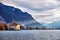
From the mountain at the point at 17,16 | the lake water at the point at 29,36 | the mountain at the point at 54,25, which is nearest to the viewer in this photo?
the mountain at the point at 54,25

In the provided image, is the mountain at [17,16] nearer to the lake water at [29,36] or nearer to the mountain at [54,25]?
the mountain at [54,25]

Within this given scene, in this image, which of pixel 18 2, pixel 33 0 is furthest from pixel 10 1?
pixel 33 0

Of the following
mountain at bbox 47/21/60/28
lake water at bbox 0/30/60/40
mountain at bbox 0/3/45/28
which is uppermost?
mountain at bbox 0/3/45/28

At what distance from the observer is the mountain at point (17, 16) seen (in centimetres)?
1485

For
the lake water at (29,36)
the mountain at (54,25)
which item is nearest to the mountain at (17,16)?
the mountain at (54,25)

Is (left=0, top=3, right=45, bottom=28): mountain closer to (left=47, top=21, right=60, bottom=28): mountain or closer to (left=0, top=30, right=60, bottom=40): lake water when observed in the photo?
(left=47, top=21, right=60, bottom=28): mountain

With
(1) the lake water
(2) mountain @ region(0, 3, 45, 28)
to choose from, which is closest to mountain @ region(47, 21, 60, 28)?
(2) mountain @ region(0, 3, 45, 28)

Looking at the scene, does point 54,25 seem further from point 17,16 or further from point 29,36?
point 29,36

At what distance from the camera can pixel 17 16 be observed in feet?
49.8

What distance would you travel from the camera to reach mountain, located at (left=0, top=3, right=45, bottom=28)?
48.7 ft

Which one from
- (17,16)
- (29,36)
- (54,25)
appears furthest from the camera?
(29,36)

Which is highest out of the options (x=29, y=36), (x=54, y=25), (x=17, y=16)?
(x=17, y=16)

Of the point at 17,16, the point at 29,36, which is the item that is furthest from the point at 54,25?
the point at 29,36

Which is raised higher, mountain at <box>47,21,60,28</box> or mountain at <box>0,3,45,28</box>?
mountain at <box>0,3,45,28</box>
